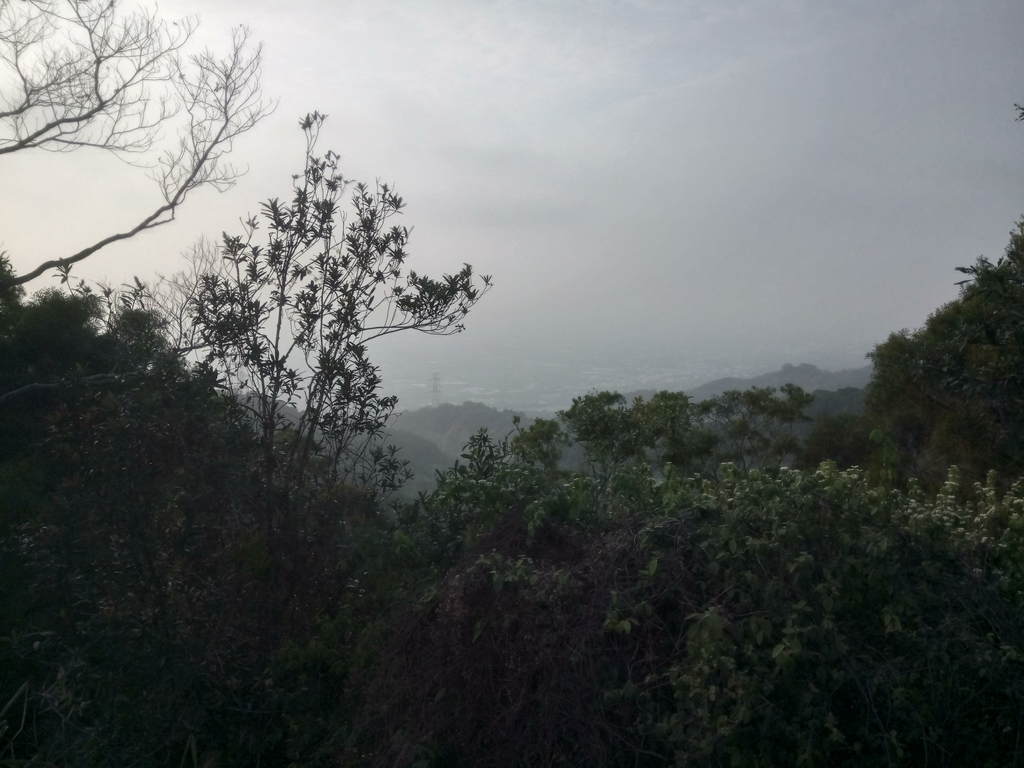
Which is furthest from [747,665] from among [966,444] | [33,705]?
[966,444]

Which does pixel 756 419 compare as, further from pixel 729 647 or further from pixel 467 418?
pixel 729 647

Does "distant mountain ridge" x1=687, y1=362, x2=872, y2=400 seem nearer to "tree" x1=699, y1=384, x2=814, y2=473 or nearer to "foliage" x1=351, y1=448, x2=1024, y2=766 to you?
"tree" x1=699, y1=384, x2=814, y2=473

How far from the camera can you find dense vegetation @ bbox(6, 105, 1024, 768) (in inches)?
141

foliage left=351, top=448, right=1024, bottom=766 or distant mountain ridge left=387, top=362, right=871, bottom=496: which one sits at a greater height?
distant mountain ridge left=387, top=362, right=871, bottom=496

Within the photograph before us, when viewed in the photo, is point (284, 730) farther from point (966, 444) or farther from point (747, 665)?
point (966, 444)

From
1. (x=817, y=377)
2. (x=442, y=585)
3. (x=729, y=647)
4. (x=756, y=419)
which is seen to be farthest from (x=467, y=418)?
(x=817, y=377)

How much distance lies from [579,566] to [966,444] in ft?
37.1

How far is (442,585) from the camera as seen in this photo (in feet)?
13.5

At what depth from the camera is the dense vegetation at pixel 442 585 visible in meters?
3.57

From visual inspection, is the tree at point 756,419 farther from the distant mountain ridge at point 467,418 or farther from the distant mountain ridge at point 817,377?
the distant mountain ridge at point 817,377

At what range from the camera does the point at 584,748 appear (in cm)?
349

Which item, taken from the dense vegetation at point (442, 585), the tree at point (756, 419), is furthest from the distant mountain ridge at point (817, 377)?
the dense vegetation at point (442, 585)

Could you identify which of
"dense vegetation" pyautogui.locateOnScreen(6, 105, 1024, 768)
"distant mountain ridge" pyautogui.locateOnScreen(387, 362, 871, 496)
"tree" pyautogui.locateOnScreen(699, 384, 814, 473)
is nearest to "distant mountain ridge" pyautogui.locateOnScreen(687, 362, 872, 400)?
"distant mountain ridge" pyautogui.locateOnScreen(387, 362, 871, 496)

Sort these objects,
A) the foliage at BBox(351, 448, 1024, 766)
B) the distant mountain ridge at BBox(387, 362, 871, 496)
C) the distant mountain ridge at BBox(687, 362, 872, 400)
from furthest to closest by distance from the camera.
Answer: the distant mountain ridge at BBox(687, 362, 872, 400), the distant mountain ridge at BBox(387, 362, 871, 496), the foliage at BBox(351, 448, 1024, 766)
